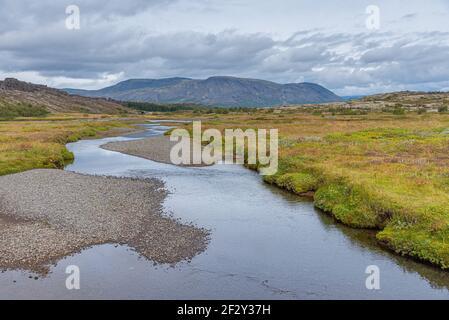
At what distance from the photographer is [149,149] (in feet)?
257

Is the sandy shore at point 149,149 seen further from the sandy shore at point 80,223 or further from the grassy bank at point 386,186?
the sandy shore at point 80,223

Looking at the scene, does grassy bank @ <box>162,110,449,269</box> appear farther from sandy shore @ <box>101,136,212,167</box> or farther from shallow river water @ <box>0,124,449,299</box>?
sandy shore @ <box>101,136,212,167</box>

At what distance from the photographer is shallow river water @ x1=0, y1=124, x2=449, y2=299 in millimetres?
20016

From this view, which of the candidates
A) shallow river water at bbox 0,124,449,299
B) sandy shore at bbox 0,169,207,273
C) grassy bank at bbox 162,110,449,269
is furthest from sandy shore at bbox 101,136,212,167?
shallow river water at bbox 0,124,449,299

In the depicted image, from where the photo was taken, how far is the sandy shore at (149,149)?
6925cm

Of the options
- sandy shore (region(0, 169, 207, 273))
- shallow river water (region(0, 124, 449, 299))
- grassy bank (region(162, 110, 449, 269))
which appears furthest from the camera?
grassy bank (region(162, 110, 449, 269))

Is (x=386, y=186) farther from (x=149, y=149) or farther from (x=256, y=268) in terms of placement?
(x=149, y=149)

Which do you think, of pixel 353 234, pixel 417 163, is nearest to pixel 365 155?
pixel 417 163

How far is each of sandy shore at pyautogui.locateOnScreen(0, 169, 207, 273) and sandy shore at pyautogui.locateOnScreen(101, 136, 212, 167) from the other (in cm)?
2204

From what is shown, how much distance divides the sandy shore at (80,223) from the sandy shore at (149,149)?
2204 cm

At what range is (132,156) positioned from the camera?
234ft

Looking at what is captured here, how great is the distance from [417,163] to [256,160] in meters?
20.9

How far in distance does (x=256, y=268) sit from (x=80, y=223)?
14.0 metres

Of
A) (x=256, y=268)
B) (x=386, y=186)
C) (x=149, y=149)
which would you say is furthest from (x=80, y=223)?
(x=149, y=149)
